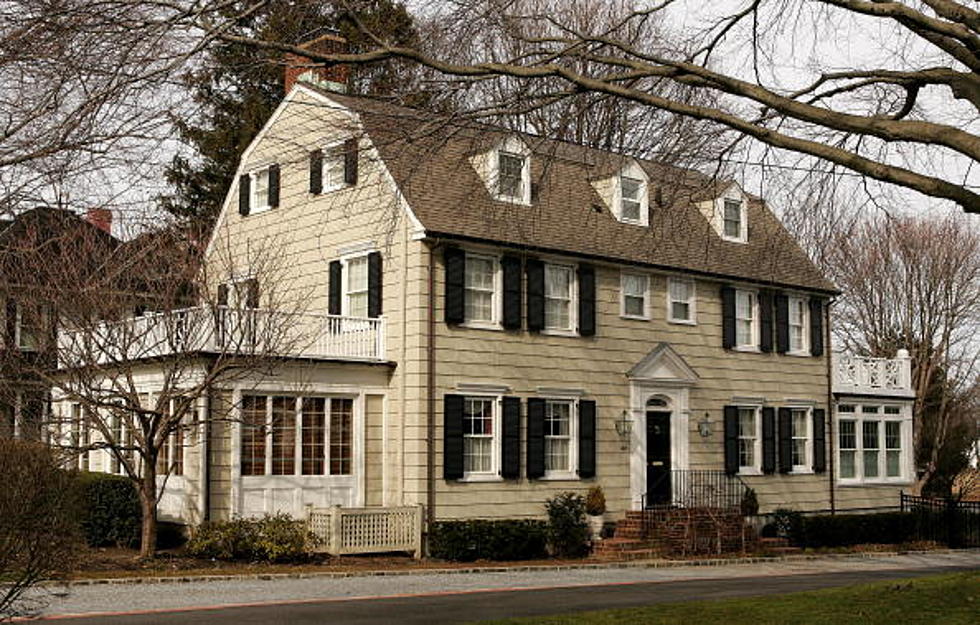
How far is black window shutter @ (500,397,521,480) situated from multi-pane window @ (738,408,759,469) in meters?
7.42

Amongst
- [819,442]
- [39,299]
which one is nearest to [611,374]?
[819,442]

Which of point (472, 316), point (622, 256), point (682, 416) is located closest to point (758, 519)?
point (682, 416)

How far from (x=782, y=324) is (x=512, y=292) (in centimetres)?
952

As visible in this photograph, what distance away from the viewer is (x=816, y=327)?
32.6 meters

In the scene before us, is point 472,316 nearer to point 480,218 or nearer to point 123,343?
point 480,218

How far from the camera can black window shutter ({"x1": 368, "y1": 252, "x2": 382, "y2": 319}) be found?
24.6 metres

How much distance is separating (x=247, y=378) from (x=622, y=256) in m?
9.25

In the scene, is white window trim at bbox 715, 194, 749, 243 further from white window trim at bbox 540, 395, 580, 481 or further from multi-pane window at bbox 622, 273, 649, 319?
white window trim at bbox 540, 395, 580, 481

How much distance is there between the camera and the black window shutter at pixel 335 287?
84.9ft

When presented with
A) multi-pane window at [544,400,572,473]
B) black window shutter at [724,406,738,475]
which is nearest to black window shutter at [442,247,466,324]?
multi-pane window at [544,400,572,473]

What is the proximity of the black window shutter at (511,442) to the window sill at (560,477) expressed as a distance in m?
0.77

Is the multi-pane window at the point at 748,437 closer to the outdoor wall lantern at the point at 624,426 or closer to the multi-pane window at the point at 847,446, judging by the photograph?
the multi-pane window at the point at 847,446

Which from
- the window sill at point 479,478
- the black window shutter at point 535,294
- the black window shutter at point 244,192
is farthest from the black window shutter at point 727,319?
the black window shutter at point 244,192

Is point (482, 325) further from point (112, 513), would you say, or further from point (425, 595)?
point (425, 595)
